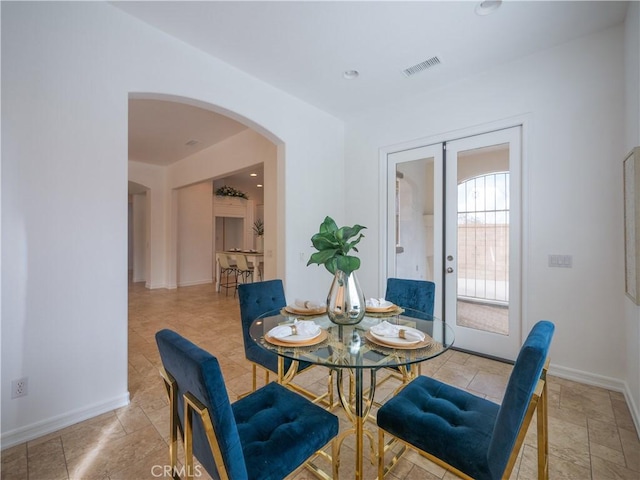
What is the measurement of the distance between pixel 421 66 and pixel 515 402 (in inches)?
121

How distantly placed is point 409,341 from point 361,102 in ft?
10.7

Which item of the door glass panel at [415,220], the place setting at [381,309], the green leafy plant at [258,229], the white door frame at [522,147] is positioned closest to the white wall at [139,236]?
the green leafy plant at [258,229]

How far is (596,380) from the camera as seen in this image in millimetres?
2443

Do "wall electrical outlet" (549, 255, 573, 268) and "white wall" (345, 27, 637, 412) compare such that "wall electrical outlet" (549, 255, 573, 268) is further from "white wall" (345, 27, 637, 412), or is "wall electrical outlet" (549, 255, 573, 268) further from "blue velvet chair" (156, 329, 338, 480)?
"blue velvet chair" (156, 329, 338, 480)

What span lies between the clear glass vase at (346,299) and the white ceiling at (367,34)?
6.71 feet

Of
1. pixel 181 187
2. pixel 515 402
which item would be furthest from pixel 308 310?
pixel 181 187

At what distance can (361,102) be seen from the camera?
3738 millimetres

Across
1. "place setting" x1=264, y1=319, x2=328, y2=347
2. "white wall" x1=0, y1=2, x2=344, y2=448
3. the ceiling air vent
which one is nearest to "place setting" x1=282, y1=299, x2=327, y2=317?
"place setting" x1=264, y1=319, x2=328, y2=347

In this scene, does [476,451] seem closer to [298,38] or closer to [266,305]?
[266,305]

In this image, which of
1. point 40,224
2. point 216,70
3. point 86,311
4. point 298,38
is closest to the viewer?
point 40,224

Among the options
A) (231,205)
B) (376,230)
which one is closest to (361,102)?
(376,230)

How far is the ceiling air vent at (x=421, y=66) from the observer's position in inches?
111

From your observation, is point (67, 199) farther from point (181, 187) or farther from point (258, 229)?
point (258, 229)

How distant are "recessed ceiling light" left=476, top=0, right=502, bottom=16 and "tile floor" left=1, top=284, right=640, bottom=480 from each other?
Result: 300cm
